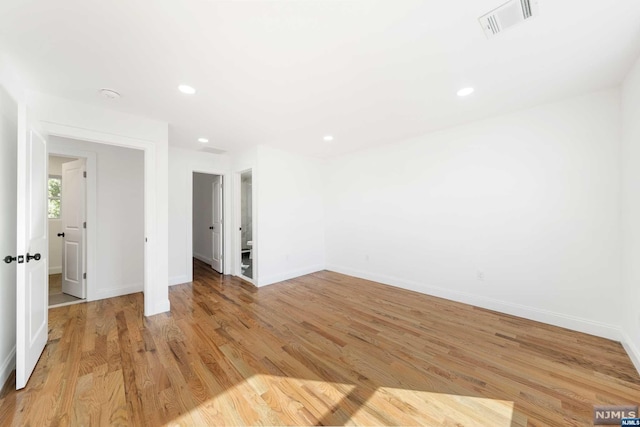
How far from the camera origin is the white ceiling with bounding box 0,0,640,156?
4.91 ft

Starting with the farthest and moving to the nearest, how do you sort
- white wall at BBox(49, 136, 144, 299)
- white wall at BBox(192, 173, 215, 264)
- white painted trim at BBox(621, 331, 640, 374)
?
white wall at BBox(192, 173, 215, 264), white wall at BBox(49, 136, 144, 299), white painted trim at BBox(621, 331, 640, 374)

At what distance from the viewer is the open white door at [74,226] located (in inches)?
143

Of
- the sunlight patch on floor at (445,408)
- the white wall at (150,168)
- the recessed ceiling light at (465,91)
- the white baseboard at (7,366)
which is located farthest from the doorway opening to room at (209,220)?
the recessed ceiling light at (465,91)

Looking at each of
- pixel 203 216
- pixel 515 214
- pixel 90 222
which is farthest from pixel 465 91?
pixel 203 216

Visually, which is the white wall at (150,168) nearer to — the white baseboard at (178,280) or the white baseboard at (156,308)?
the white baseboard at (156,308)

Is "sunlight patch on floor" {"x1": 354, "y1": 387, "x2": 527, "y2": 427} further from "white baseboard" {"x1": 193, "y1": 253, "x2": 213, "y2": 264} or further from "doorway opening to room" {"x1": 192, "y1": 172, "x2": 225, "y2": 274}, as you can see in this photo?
"white baseboard" {"x1": 193, "y1": 253, "x2": 213, "y2": 264}

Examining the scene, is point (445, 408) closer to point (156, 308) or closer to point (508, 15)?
point (508, 15)

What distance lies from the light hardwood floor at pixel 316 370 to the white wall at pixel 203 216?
107 inches

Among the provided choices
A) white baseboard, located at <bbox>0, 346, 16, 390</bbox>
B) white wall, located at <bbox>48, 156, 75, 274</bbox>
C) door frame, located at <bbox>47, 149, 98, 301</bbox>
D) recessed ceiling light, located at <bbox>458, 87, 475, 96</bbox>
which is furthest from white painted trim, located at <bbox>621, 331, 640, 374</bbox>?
white wall, located at <bbox>48, 156, 75, 274</bbox>

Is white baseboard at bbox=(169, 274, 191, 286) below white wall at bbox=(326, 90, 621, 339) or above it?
below

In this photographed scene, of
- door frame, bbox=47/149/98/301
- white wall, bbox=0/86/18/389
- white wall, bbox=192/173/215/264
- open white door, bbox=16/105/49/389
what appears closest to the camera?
open white door, bbox=16/105/49/389

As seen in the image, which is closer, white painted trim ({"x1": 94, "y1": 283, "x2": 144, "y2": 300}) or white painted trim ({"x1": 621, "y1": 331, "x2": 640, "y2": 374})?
white painted trim ({"x1": 621, "y1": 331, "x2": 640, "y2": 374})

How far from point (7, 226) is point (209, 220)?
12.5 feet

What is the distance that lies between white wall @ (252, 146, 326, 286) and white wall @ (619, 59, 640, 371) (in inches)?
169
